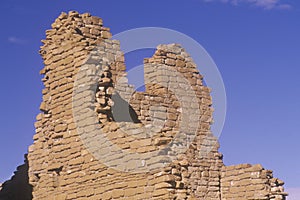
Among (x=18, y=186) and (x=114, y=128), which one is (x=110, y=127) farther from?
(x=18, y=186)

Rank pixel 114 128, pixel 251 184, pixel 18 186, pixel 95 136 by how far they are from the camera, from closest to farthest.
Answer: pixel 114 128 < pixel 95 136 < pixel 251 184 < pixel 18 186

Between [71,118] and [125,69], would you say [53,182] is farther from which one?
[125,69]

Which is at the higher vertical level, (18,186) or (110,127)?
(18,186)

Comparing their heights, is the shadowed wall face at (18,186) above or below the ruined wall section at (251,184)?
above

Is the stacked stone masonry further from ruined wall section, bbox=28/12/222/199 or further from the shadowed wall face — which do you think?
the shadowed wall face

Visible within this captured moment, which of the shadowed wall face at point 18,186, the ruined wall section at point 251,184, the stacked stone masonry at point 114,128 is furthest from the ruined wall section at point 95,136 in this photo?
the shadowed wall face at point 18,186

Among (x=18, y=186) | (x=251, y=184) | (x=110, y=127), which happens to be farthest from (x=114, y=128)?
(x=18, y=186)

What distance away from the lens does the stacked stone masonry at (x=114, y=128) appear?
14.1 m

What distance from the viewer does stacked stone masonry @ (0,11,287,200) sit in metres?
14.1

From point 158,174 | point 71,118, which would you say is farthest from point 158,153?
point 71,118

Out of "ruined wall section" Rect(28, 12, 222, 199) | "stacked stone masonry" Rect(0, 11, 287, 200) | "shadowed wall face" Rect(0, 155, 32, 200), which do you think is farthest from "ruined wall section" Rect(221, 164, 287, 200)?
"shadowed wall face" Rect(0, 155, 32, 200)

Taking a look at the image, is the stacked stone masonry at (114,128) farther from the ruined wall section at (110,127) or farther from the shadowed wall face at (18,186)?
the shadowed wall face at (18,186)

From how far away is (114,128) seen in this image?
47.5ft

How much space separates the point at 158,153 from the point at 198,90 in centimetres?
529
